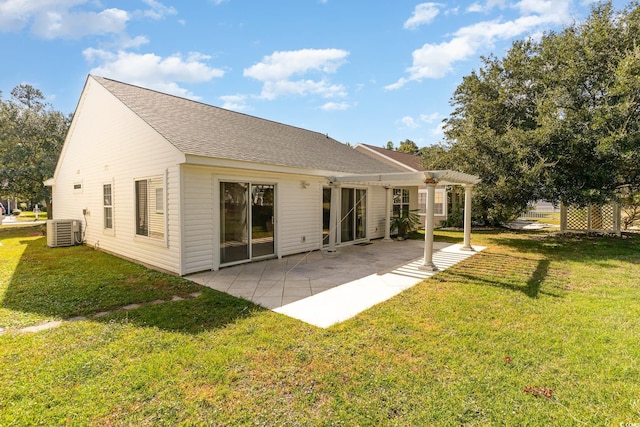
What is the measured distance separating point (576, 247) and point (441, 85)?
319 inches

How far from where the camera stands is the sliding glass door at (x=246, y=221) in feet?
23.6

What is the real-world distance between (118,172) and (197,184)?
3.58 metres

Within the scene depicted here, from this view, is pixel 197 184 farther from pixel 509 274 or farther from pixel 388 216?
pixel 388 216

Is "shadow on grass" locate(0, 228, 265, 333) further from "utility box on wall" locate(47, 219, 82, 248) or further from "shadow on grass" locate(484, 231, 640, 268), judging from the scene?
"shadow on grass" locate(484, 231, 640, 268)

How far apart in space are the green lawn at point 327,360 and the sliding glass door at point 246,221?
6.14 ft

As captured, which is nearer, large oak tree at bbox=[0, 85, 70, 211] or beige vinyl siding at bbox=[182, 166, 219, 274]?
beige vinyl siding at bbox=[182, 166, 219, 274]

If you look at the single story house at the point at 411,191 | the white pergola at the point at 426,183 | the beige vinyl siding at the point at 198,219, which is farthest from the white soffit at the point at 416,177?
the single story house at the point at 411,191

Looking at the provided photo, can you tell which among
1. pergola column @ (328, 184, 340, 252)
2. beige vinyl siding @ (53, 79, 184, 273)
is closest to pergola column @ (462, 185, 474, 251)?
pergola column @ (328, 184, 340, 252)

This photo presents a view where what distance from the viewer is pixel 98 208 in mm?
9703

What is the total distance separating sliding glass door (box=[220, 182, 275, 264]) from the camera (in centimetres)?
720

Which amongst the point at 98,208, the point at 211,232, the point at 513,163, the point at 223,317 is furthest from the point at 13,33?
the point at 513,163

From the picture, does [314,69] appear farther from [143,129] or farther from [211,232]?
[211,232]

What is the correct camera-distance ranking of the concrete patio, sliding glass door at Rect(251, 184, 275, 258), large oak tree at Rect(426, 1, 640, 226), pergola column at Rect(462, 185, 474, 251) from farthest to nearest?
pergola column at Rect(462, 185, 474, 251) < large oak tree at Rect(426, 1, 640, 226) < sliding glass door at Rect(251, 184, 275, 258) < the concrete patio

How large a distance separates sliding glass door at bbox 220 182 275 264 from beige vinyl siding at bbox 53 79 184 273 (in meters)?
1.13
